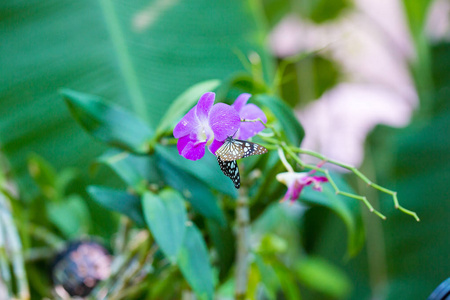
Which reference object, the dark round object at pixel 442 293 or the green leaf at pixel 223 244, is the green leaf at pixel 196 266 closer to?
the green leaf at pixel 223 244

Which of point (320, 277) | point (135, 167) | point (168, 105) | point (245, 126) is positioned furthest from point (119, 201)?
point (320, 277)

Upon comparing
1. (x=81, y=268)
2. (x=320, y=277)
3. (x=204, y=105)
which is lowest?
(x=320, y=277)

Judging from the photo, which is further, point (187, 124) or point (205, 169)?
point (205, 169)

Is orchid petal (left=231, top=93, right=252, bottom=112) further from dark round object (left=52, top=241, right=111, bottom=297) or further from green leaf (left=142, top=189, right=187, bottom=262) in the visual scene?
Result: dark round object (left=52, top=241, right=111, bottom=297)

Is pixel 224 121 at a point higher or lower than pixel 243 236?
higher

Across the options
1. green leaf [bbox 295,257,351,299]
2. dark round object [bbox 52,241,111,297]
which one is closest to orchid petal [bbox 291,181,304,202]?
dark round object [bbox 52,241,111,297]

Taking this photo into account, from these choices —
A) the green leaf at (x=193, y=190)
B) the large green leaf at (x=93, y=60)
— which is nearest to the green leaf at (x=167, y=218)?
the green leaf at (x=193, y=190)

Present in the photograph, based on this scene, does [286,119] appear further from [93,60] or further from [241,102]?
[93,60]
